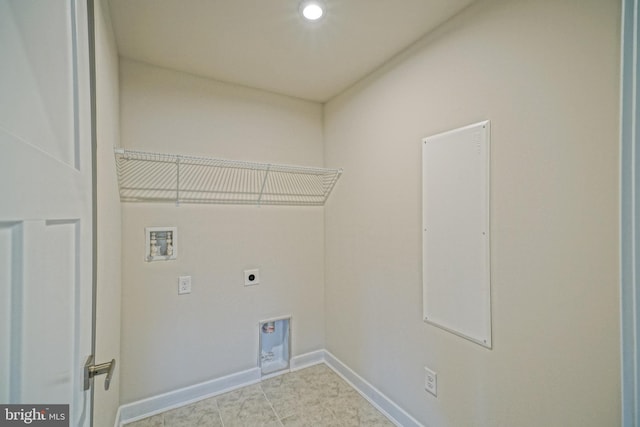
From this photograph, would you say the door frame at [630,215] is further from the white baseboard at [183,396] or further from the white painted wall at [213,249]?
the white baseboard at [183,396]

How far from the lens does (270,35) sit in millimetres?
1623

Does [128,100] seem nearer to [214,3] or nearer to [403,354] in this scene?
[214,3]

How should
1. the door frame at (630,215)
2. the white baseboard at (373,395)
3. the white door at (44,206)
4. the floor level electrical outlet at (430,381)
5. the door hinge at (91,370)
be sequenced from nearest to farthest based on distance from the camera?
the white door at (44,206) < the door frame at (630,215) < the door hinge at (91,370) < the floor level electrical outlet at (430,381) < the white baseboard at (373,395)

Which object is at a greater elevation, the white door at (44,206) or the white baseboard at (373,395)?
the white door at (44,206)

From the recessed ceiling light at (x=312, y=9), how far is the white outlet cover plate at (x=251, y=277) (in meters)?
1.76

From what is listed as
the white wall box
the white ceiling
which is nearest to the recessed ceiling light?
the white ceiling

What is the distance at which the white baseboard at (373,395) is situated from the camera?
1.76 m

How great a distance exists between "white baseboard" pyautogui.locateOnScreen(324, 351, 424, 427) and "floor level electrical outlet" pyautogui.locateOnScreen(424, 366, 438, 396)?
245 mm

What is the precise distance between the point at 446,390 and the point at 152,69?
2724 millimetres

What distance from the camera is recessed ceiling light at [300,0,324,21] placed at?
1.39 m

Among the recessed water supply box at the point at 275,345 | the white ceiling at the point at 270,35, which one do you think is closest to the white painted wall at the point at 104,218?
the white ceiling at the point at 270,35

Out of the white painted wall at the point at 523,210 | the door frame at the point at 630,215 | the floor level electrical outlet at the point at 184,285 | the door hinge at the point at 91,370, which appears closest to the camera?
the door frame at the point at 630,215

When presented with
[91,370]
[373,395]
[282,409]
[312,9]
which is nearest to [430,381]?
[373,395]

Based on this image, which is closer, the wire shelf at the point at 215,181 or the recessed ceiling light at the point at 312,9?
the recessed ceiling light at the point at 312,9
